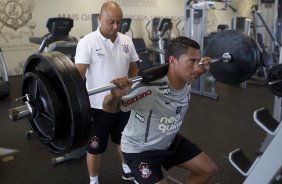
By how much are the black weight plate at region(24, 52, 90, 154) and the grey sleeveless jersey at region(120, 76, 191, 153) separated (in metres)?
0.41

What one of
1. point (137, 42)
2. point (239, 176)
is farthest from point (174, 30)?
point (239, 176)

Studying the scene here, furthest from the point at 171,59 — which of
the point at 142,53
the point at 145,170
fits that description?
the point at 142,53

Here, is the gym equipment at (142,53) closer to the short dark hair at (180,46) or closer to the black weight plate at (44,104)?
the short dark hair at (180,46)

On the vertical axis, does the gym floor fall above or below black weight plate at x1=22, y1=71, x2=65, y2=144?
below

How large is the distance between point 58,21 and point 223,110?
2.57m

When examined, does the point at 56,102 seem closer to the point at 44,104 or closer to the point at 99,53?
the point at 44,104

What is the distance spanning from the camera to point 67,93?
3.52ft

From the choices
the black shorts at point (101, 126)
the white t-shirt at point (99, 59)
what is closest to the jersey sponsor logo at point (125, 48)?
the white t-shirt at point (99, 59)

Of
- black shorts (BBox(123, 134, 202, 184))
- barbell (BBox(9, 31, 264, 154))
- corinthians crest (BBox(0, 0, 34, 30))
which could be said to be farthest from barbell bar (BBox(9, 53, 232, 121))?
corinthians crest (BBox(0, 0, 34, 30))

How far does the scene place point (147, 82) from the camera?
1499 mm

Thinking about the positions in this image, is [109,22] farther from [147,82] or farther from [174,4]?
[174,4]

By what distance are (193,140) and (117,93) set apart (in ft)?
6.74

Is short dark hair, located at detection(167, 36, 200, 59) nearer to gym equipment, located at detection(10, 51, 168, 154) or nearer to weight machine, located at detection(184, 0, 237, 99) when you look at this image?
gym equipment, located at detection(10, 51, 168, 154)

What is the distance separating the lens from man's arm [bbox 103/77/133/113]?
134 cm
